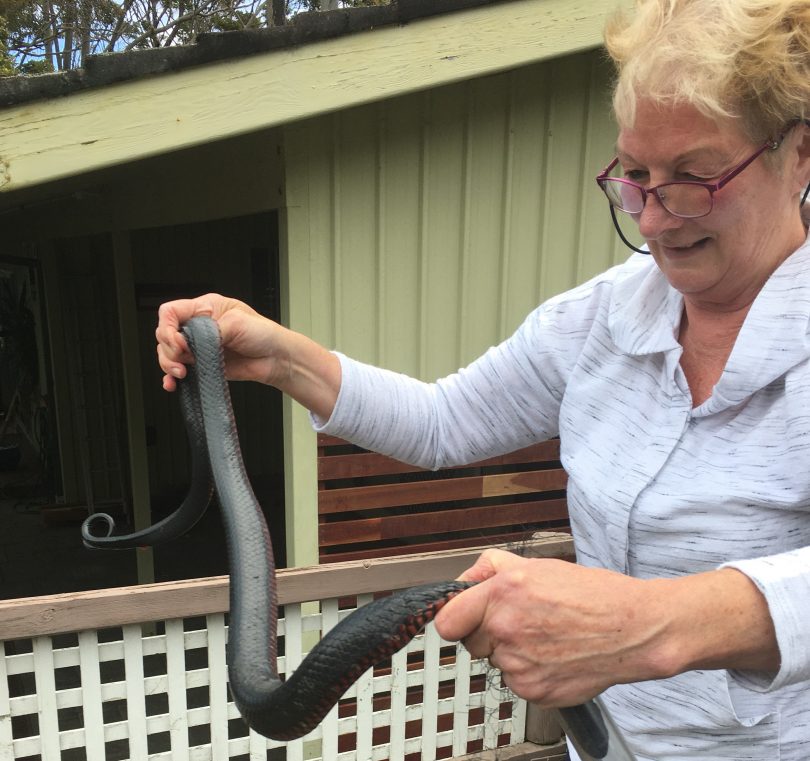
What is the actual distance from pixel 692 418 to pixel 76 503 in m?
7.40

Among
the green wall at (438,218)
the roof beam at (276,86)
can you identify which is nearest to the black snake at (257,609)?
the roof beam at (276,86)

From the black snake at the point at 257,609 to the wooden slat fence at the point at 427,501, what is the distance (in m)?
1.46

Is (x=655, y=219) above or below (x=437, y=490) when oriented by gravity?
above

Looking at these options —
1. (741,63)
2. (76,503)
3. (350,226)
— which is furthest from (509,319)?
(76,503)

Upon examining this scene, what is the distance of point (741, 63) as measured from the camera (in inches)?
32.1

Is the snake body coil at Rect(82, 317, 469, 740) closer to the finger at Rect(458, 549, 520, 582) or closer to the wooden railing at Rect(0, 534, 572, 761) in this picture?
the finger at Rect(458, 549, 520, 582)

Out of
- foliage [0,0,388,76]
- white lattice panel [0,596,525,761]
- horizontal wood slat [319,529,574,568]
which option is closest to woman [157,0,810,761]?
white lattice panel [0,596,525,761]

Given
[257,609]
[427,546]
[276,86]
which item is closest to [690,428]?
[257,609]

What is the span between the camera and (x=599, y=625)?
0.67 metres

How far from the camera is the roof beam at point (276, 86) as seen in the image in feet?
6.32

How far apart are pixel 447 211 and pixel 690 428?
6.24 feet

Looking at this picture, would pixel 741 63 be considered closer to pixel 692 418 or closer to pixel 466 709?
pixel 692 418

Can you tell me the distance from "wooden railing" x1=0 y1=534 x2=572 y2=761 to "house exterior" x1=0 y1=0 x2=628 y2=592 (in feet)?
2.25

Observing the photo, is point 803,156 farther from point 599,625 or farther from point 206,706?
point 206,706
